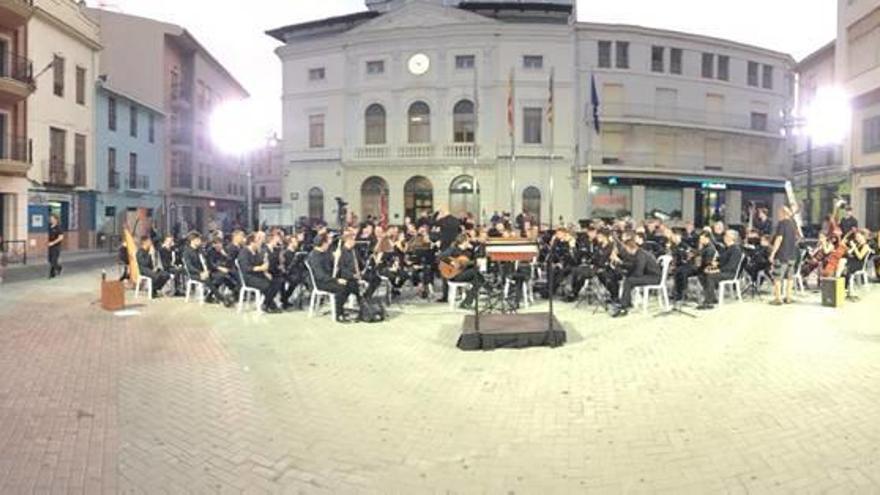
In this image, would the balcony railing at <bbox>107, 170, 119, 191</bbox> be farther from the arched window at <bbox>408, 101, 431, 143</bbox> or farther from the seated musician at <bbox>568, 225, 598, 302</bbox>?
the seated musician at <bbox>568, 225, 598, 302</bbox>

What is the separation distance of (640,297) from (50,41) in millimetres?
27752

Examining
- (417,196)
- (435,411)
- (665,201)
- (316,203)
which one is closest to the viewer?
(435,411)

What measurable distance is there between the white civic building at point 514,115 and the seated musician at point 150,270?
2336 cm

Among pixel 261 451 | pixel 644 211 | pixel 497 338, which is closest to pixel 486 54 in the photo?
pixel 644 211

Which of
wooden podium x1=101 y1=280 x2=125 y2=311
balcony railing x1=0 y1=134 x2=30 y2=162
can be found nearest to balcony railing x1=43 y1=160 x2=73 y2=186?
balcony railing x1=0 y1=134 x2=30 y2=162

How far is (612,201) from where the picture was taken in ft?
128

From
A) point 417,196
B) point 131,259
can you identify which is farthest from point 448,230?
point 417,196

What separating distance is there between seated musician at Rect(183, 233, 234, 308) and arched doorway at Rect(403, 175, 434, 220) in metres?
24.7

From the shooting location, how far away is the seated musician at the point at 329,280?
1110cm

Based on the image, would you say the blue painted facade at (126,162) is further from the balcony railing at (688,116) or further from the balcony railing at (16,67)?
the balcony railing at (688,116)

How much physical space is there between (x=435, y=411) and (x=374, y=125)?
34.8 metres

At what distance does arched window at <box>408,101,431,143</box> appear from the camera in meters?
38.4

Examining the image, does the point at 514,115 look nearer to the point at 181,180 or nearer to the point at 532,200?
the point at 532,200

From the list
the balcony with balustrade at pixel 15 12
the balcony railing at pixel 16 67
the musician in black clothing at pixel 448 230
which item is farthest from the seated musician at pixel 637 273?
the balcony railing at pixel 16 67
